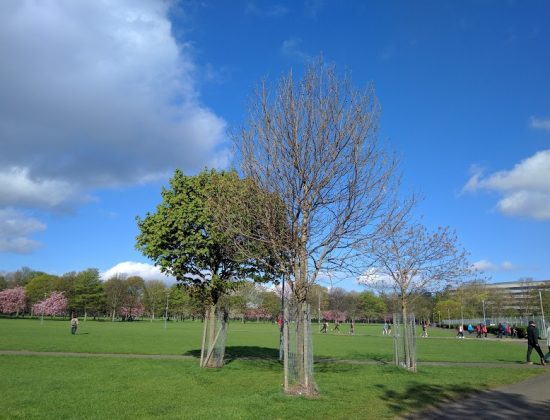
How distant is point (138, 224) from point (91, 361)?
5722mm

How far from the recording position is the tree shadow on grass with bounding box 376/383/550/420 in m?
9.09

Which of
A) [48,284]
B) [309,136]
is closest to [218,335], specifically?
[309,136]

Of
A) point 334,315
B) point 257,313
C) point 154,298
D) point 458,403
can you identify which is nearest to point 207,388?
point 458,403

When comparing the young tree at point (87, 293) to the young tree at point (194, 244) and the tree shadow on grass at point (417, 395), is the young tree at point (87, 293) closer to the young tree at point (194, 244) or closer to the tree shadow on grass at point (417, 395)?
the young tree at point (194, 244)

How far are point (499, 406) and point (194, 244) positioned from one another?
10521 mm

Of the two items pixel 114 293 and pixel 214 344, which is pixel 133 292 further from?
pixel 214 344

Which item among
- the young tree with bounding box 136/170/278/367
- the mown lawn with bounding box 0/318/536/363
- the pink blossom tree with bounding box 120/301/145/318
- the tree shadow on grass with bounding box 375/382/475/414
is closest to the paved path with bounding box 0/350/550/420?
the tree shadow on grass with bounding box 375/382/475/414

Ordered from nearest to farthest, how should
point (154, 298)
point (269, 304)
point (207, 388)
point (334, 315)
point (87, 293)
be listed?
point (207, 388), point (87, 293), point (269, 304), point (154, 298), point (334, 315)

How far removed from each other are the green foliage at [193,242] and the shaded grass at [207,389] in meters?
3.20

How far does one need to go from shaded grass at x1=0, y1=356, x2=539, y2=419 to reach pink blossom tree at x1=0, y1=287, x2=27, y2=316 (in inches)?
3685

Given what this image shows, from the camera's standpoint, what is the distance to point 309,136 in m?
11.2

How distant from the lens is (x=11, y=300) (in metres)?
98.7

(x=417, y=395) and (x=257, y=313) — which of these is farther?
(x=257, y=313)

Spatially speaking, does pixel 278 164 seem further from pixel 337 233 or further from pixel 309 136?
pixel 337 233
